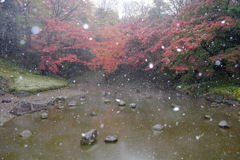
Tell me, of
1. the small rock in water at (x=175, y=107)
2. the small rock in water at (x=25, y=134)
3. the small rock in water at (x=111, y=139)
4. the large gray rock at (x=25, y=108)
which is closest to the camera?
the small rock in water at (x=111, y=139)

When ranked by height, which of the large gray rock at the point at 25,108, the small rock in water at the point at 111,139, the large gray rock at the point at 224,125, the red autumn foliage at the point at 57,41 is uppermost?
the red autumn foliage at the point at 57,41

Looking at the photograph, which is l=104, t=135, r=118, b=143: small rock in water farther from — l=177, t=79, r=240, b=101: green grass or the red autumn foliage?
the red autumn foliage

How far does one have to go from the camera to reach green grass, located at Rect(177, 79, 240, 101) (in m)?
7.45

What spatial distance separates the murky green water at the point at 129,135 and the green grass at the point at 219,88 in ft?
3.01

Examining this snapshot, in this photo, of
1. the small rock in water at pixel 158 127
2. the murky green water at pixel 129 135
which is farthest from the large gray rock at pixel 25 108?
the small rock in water at pixel 158 127

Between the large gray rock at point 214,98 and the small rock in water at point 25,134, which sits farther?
the large gray rock at point 214,98

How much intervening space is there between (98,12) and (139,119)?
1942 cm

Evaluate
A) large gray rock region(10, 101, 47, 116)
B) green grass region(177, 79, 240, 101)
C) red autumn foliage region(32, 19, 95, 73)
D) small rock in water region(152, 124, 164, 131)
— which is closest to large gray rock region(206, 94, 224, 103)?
green grass region(177, 79, 240, 101)

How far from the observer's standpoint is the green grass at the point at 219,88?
745 cm

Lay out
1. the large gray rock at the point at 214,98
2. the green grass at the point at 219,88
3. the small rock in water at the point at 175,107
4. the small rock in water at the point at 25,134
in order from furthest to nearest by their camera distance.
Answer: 1. the large gray rock at the point at 214,98
2. the green grass at the point at 219,88
3. the small rock in water at the point at 175,107
4. the small rock in water at the point at 25,134

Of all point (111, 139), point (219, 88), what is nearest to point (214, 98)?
point (219, 88)

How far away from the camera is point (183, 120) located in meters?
5.64

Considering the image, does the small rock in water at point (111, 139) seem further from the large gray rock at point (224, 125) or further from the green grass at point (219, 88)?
the green grass at point (219, 88)

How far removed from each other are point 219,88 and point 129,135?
563cm
